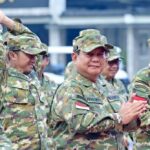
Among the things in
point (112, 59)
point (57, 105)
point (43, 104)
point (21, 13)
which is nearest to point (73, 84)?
point (57, 105)

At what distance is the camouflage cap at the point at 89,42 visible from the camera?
8.02m

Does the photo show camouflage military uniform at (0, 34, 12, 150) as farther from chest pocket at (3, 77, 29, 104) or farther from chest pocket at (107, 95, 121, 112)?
chest pocket at (107, 95, 121, 112)

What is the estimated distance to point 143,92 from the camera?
8789 mm

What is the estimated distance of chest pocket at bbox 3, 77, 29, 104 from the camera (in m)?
8.45

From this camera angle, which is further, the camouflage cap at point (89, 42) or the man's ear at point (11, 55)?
the man's ear at point (11, 55)

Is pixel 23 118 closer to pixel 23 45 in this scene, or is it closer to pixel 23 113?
pixel 23 113

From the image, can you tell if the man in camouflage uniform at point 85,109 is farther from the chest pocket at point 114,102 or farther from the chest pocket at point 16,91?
the chest pocket at point 16,91

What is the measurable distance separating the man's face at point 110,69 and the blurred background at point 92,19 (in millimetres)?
22659

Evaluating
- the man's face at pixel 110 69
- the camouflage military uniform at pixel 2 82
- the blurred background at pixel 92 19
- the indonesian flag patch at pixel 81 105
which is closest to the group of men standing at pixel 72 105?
the indonesian flag patch at pixel 81 105

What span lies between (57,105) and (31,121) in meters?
0.52

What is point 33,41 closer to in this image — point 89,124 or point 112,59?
point 89,124

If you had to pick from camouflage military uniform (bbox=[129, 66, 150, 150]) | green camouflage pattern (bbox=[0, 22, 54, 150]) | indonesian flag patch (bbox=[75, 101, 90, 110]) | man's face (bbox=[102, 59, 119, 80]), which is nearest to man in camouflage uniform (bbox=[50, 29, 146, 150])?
indonesian flag patch (bbox=[75, 101, 90, 110])

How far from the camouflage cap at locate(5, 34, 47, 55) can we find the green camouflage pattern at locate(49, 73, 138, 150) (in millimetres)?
850

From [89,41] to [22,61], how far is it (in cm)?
96
